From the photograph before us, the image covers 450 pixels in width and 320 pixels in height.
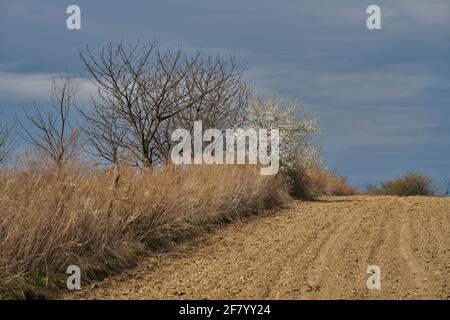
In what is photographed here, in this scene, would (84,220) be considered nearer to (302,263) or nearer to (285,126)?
(302,263)

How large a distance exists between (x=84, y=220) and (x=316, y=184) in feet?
57.5

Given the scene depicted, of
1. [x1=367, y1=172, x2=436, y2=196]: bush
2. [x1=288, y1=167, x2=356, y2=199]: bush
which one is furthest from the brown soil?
[x1=367, y1=172, x2=436, y2=196]: bush

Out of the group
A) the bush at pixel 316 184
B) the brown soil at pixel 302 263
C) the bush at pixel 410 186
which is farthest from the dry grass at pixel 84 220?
the bush at pixel 410 186

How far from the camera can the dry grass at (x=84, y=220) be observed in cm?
835

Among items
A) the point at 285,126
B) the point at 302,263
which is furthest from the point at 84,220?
the point at 285,126

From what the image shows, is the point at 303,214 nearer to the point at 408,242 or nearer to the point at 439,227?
the point at 439,227

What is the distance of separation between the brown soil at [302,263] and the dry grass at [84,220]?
45cm

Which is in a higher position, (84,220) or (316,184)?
(84,220)

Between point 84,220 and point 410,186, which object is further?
point 410,186

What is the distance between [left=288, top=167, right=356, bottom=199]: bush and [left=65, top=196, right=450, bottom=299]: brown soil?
815 centimetres

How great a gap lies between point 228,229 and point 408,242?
13.0 feet

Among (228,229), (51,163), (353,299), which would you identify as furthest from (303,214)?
(353,299)

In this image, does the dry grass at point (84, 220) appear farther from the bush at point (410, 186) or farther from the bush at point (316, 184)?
the bush at point (410, 186)

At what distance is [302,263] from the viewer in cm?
955
